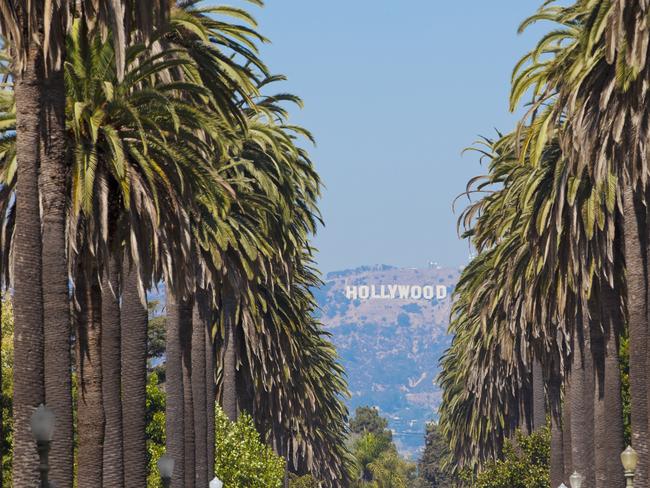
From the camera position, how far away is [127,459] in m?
35.0

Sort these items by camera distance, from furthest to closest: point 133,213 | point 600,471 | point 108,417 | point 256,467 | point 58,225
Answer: point 256,467 → point 600,471 → point 108,417 → point 133,213 → point 58,225

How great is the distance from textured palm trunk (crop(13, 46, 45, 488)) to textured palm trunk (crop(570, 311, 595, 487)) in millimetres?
24834

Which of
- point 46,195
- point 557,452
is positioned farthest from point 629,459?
point 557,452

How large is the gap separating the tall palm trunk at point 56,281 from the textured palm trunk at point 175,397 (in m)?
16.0

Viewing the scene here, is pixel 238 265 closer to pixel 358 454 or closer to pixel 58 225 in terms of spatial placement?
pixel 58 225

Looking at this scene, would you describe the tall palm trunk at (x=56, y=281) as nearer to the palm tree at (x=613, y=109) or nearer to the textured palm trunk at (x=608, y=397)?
the palm tree at (x=613, y=109)

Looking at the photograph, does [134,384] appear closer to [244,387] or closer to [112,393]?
[112,393]

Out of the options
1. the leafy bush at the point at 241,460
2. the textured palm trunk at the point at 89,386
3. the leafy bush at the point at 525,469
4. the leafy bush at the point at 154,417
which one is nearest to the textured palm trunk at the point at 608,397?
the leafy bush at the point at 241,460

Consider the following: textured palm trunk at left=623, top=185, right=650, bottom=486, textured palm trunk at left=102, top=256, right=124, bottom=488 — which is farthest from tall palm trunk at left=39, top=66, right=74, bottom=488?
textured palm trunk at left=623, top=185, right=650, bottom=486

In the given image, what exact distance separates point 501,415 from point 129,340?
5554 cm

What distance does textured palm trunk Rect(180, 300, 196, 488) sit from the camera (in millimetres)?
45062

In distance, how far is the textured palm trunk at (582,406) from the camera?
155 feet

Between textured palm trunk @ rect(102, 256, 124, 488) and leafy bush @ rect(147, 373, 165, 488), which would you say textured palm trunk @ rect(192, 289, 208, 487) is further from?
leafy bush @ rect(147, 373, 165, 488)

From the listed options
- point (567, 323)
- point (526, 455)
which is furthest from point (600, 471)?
point (526, 455)
